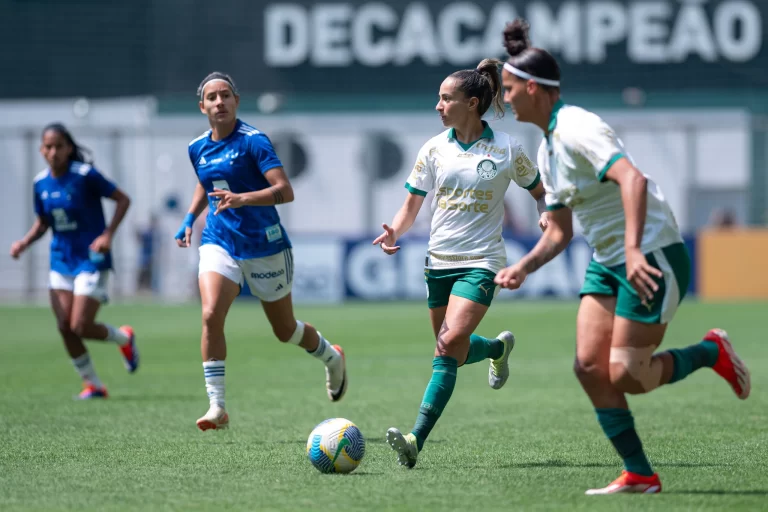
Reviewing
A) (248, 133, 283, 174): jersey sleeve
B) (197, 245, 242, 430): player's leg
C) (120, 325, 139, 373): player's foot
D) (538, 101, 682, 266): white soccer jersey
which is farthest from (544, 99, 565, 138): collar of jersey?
(120, 325, 139, 373): player's foot

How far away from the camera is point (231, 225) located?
811cm

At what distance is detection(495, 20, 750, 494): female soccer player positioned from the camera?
18.2 feet

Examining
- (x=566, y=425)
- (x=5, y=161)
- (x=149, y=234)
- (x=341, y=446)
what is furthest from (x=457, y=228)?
(x=5, y=161)

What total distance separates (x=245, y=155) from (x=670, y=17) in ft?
84.2

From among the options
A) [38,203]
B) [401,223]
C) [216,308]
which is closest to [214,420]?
[216,308]

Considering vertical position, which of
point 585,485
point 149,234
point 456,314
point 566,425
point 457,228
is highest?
point 457,228

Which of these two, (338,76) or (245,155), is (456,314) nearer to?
(245,155)

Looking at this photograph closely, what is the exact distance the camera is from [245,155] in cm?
803

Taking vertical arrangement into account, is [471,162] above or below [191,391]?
above

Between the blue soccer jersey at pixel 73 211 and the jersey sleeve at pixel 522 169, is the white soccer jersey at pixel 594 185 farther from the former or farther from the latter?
the blue soccer jersey at pixel 73 211

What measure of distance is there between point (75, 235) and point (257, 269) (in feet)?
10.8

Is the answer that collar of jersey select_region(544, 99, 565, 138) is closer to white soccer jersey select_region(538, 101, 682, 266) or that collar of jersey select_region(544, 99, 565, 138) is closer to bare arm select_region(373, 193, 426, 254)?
white soccer jersey select_region(538, 101, 682, 266)

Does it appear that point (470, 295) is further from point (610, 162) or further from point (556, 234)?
point (610, 162)

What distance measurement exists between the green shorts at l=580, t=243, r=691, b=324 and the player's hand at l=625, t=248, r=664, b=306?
0.76 ft
